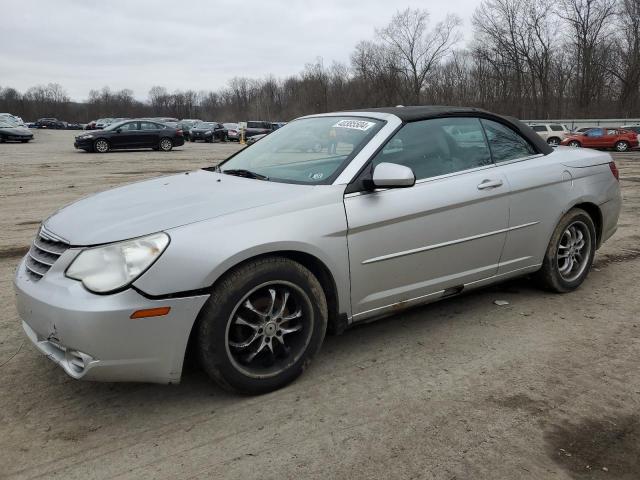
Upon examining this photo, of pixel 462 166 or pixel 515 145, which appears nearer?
pixel 462 166

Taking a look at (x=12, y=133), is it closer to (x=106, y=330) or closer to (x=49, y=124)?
(x=106, y=330)

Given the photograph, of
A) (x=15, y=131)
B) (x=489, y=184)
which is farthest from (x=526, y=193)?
(x=15, y=131)

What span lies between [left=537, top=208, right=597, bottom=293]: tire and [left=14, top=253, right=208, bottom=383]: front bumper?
3.01 m

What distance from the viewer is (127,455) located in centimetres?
252

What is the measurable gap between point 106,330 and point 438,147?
2.48 metres

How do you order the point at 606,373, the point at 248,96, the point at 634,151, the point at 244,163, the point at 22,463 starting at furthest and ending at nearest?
1. the point at 248,96
2. the point at 634,151
3. the point at 244,163
4. the point at 606,373
5. the point at 22,463

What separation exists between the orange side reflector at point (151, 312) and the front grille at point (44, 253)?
584 millimetres

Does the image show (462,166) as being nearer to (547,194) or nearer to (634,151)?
(547,194)

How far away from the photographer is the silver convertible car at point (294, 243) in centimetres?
264

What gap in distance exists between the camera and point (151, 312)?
8.52 feet

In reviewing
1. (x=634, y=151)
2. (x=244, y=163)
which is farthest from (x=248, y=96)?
(x=244, y=163)

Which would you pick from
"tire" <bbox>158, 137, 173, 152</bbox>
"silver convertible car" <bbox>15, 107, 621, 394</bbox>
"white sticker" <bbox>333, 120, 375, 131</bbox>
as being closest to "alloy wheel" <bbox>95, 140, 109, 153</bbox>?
"tire" <bbox>158, 137, 173, 152</bbox>

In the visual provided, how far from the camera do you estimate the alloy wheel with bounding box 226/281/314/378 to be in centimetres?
290

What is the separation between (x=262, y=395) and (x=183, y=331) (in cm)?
63
